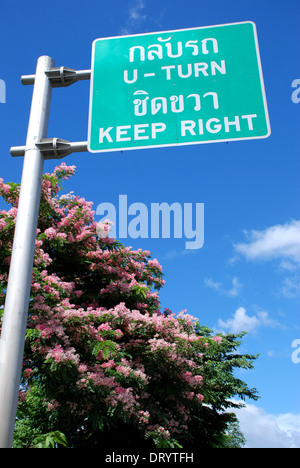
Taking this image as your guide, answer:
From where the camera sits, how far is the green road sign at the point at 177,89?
126 inches

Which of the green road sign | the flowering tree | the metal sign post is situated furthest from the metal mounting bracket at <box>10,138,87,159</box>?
the flowering tree

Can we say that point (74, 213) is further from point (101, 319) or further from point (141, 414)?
point (141, 414)

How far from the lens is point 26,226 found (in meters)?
2.92

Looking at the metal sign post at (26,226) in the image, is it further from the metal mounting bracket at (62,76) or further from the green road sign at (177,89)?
the green road sign at (177,89)

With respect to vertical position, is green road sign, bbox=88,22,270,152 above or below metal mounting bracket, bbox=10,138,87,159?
above

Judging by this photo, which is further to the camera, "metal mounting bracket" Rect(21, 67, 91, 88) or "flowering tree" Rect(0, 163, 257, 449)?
"flowering tree" Rect(0, 163, 257, 449)

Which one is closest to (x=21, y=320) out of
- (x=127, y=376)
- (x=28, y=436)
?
(x=127, y=376)

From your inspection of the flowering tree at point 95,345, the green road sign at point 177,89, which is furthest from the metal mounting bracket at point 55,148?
the flowering tree at point 95,345

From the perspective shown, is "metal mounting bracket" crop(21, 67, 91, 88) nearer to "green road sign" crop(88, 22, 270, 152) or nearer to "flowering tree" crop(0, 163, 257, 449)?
"green road sign" crop(88, 22, 270, 152)

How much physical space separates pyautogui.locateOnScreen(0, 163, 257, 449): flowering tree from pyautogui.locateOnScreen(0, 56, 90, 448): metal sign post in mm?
3933

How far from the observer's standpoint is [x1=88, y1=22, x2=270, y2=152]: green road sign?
320cm

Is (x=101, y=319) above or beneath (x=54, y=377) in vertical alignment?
above

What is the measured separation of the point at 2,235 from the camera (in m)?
7.59
